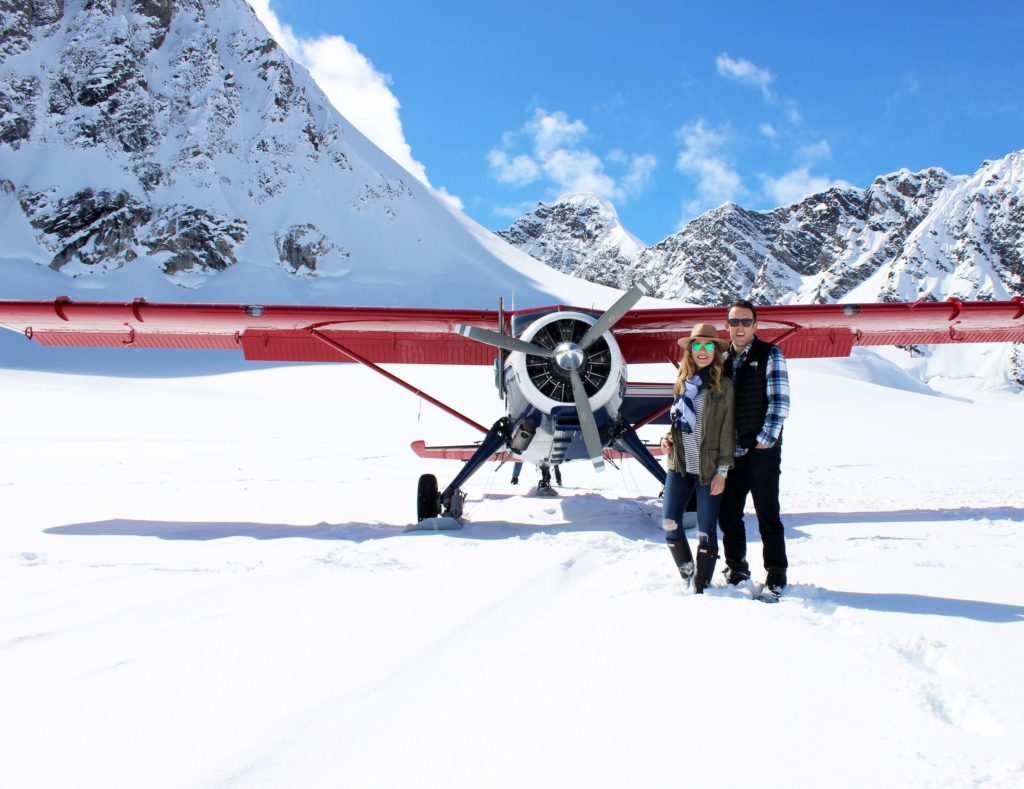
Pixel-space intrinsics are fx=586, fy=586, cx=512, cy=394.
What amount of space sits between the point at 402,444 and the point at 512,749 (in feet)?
52.6

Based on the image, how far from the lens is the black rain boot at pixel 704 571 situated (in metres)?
3.33

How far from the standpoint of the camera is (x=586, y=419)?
5590 millimetres

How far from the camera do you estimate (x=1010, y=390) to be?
13175 centimetres

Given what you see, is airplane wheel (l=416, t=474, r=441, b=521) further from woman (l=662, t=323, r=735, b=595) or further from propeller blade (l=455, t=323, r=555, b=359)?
woman (l=662, t=323, r=735, b=595)

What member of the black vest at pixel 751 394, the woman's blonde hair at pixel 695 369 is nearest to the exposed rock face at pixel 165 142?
the woman's blonde hair at pixel 695 369

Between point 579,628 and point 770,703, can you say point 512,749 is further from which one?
point 579,628

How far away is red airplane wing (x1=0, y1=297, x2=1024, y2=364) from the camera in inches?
274

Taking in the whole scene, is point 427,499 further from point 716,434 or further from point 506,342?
point 716,434

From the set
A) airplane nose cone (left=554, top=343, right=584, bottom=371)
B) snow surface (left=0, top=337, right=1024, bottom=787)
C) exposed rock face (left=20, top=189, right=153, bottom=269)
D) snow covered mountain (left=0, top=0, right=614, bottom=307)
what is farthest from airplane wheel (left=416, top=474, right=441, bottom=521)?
exposed rock face (left=20, top=189, right=153, bottom=269)

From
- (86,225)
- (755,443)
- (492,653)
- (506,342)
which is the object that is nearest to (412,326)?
(506,342)

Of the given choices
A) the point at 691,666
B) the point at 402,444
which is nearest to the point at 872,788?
the point at 691,666

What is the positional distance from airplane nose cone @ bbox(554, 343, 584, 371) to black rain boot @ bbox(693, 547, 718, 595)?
2.50 metres

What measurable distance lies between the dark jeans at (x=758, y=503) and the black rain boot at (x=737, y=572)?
0.02 metres

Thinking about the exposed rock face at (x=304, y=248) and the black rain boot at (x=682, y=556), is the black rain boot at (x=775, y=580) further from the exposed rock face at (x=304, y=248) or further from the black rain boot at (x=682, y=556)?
the exposed rock face at (x=304, y=248)
